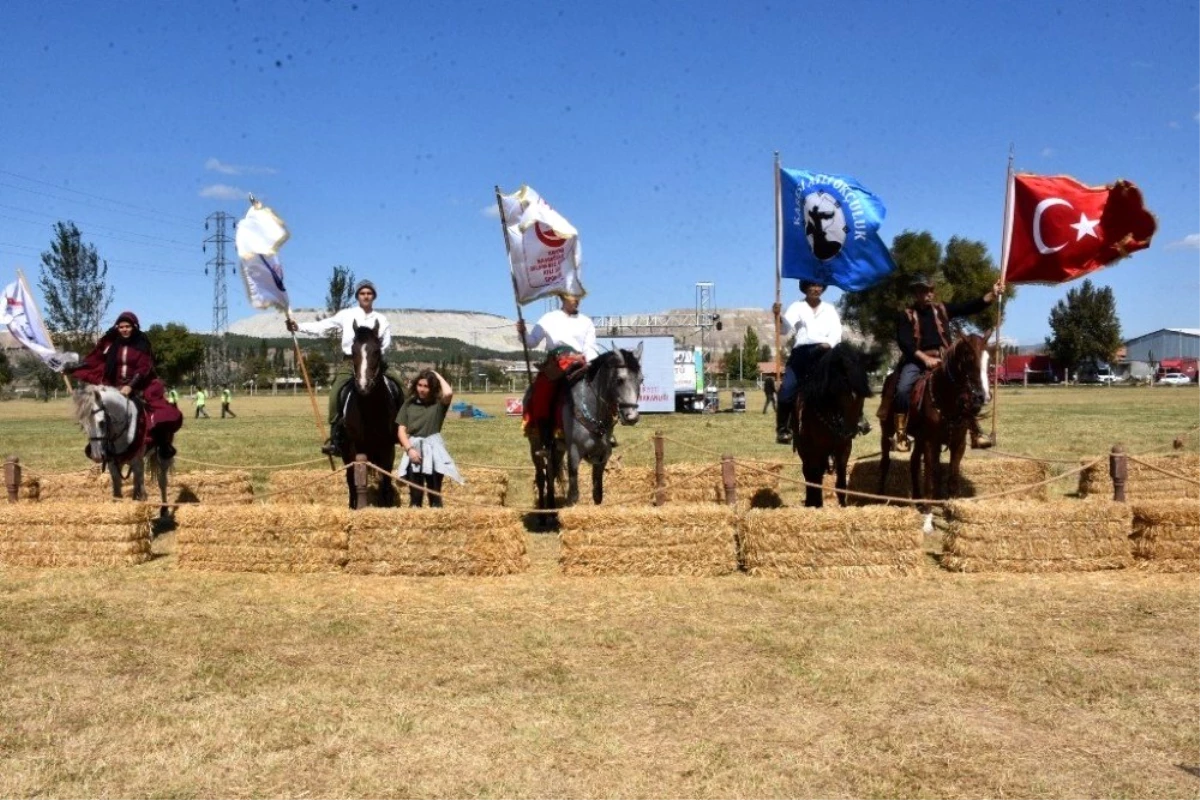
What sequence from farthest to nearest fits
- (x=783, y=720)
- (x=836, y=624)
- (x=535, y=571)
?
(x=535, y=571), (x=836, y=624), (x=783, y=720)

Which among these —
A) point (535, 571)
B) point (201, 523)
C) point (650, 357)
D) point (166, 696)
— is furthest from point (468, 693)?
point (650, 357)

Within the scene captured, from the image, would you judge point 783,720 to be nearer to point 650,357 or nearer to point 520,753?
point 520,753

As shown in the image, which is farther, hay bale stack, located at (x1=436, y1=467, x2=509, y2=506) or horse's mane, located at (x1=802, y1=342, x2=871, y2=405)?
hay bale stack, located at (x1=436, y1=467, x2=509, y2=506)

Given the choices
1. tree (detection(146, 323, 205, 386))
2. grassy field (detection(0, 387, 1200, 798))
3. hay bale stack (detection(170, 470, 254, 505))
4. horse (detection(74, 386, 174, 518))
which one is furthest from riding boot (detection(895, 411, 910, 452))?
tree (detection(146, 323, 205, 386))

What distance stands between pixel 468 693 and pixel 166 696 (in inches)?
75.7

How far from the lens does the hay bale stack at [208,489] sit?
49.0 ft

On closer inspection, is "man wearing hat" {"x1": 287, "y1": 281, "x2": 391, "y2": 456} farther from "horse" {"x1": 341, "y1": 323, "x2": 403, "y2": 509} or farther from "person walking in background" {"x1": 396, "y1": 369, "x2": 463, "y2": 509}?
"person walking in background" {"x1": 396, "y1": 369, "x2": 463, "y2": 509}

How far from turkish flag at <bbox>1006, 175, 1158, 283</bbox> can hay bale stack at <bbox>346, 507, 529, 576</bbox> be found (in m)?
7.89

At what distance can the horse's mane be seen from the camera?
36.2 feet

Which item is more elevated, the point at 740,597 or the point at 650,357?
the point at 650,357

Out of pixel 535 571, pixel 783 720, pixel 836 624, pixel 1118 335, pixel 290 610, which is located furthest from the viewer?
pixel 1118 335

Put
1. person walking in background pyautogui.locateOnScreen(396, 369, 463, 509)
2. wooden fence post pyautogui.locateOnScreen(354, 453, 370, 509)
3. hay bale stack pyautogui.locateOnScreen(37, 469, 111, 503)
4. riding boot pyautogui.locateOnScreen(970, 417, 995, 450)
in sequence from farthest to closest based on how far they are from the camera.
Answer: hay bale stack pyautogui.locateOnScreen(37, 469, 111, 503), person walking in background pyautogui.locateOnScreen(396, 369, 463, 509), riding boot pyautogui.locateOnScreen(970, 417, 995, 450), wooden fence post pyautogui.locateOnScreen(354, 453, 370, 509)

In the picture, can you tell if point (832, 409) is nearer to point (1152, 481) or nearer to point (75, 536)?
point (1152, 481)

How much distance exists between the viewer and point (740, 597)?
29.3ft
